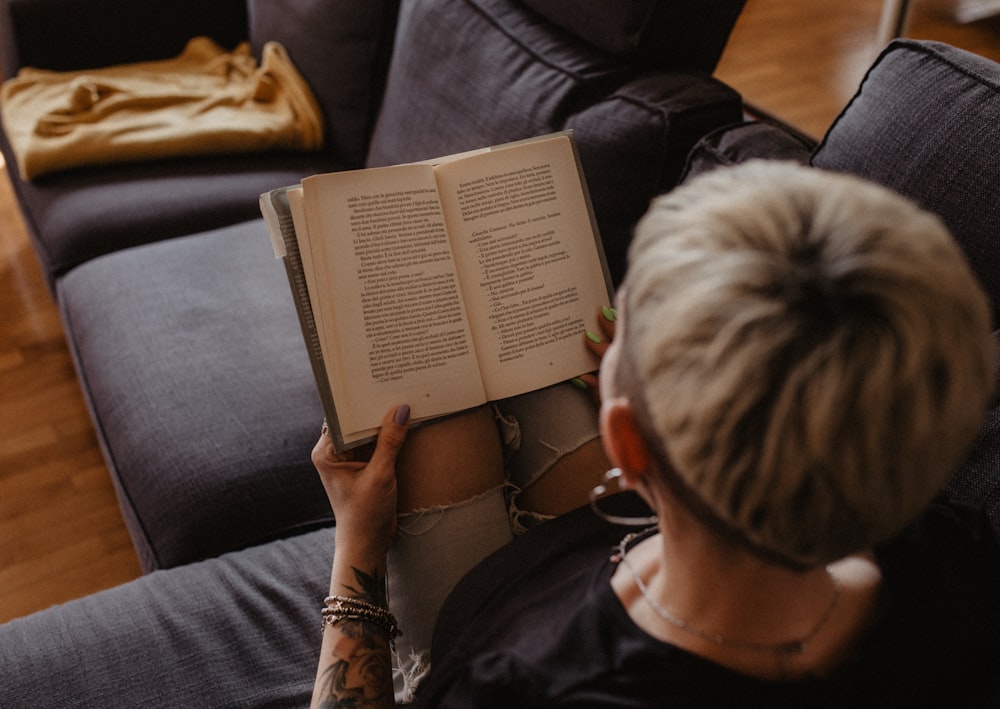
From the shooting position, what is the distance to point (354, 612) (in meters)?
0.92

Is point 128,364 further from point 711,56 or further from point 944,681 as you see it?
point 944,681

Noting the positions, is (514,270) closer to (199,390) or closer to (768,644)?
(768,644)

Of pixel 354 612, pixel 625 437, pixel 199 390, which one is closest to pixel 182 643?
pixel 354 612

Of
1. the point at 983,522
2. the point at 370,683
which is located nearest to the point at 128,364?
the point at 370,683

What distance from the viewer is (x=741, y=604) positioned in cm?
63

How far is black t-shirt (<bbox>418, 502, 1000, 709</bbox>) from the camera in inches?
24.2

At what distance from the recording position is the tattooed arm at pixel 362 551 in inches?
35.0

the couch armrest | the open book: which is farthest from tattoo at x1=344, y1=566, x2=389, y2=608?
the couch armrest

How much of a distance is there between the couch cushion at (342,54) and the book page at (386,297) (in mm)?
929

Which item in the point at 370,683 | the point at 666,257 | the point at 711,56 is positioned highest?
the point at 666,257

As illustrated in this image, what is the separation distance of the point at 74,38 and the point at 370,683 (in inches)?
73.4

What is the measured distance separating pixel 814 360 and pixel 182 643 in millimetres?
848

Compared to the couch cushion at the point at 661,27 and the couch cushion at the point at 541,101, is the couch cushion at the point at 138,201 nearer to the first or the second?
the couch cushion at the point at 541,101

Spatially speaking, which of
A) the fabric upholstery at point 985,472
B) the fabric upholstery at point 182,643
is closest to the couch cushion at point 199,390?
the fabric upholstery at point 182,643
